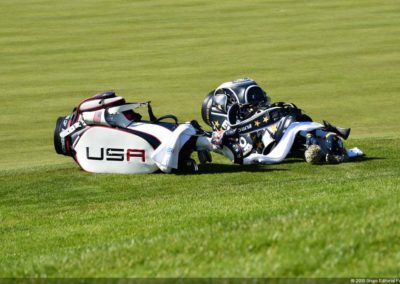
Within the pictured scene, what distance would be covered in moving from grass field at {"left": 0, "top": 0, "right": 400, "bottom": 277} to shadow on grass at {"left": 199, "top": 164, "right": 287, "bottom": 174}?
35mm

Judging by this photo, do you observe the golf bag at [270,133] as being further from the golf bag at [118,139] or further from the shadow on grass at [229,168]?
the golf bag at [118,139]

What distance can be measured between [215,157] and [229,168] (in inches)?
55.6

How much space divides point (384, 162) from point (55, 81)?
47.0 feet

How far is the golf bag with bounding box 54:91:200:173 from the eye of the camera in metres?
15.4

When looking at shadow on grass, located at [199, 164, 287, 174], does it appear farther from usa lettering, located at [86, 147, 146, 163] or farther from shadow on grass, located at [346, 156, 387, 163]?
shadow on grass, located at [346, 156, 387, 163]

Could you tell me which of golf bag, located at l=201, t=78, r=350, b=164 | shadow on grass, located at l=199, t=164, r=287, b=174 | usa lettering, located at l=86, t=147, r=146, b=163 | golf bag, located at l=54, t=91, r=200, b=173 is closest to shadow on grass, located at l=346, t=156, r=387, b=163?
golf bag, located at l=201, t=78, r=350, b=164

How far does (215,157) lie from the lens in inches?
688

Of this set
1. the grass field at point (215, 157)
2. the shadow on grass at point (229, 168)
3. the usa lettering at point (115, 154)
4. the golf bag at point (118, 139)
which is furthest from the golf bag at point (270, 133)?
the usa lettering at point (115, 154)

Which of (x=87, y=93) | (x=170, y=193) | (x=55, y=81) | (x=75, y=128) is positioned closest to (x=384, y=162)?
(x=170, y=193)

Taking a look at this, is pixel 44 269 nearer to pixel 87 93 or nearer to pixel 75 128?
pixel 75 128

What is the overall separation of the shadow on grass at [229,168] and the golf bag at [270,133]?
15cm

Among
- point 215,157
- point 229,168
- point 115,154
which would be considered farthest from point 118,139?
point 215,157

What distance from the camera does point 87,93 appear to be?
26453 millimetres

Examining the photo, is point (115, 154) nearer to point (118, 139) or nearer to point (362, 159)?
point (118, 139)
